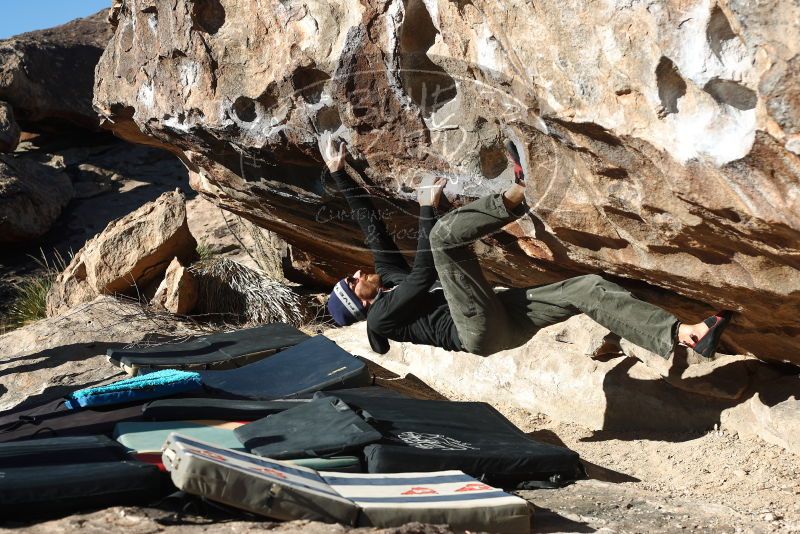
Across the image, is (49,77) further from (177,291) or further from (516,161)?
(516,161)

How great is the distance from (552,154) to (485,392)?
2144 mm

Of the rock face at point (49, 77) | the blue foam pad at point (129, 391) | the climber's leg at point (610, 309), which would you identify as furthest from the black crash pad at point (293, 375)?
the rock face at point (49, 77)

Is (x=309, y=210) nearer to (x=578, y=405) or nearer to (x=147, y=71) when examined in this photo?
(x=147, y=71)

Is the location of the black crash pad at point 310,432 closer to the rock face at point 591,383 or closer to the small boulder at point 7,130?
the rock face at point 591,383

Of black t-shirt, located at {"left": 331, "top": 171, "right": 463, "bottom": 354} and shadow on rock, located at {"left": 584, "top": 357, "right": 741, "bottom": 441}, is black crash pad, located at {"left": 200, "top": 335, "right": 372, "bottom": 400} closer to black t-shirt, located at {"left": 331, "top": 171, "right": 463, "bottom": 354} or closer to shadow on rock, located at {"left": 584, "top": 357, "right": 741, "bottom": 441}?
black t-shirt, located at {"left": 331, "top": 171, "right": 463, "bottom": 354}

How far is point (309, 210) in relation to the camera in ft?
18.6

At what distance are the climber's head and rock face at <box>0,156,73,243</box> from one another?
6.85 meters

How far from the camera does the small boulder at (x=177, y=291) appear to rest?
291 inches

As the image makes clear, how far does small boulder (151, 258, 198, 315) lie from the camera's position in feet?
24.3

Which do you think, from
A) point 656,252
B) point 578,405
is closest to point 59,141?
point 578,405

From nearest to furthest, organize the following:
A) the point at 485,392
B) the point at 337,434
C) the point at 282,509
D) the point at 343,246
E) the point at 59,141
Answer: the point at 282,509
the point at 337,434
the point at 485,392
the point at 343,246
the point at 59,141

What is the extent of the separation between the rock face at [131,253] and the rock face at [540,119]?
2005mm

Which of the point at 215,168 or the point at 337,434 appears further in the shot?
the point at 215,168

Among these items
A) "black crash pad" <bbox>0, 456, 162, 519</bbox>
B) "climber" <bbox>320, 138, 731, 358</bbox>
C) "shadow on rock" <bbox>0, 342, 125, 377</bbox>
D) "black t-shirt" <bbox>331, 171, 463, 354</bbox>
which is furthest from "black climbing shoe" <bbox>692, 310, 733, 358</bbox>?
"shadow on rock" <bbox>0, 342, 125, 377</bbox>
